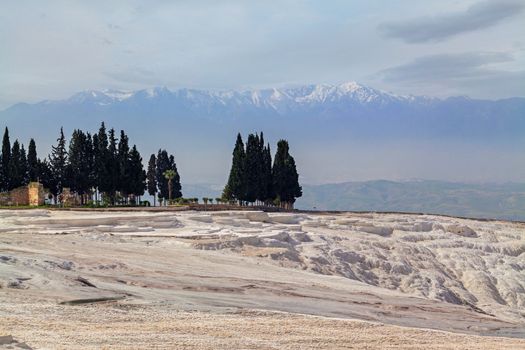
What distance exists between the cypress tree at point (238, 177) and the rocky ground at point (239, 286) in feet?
97.9

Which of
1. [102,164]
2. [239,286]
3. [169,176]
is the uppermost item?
[102,164]

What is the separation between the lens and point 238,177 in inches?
3442

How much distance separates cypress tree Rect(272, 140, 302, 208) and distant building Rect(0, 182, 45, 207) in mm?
33134

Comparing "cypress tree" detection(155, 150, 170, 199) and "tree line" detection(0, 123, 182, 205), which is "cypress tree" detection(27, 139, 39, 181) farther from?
"cypress tree" detection(155, 150, 170, 199)

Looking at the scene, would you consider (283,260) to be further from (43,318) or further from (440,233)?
(440,233)

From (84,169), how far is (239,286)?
2453 inches

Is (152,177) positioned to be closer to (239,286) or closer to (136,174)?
(136,174)

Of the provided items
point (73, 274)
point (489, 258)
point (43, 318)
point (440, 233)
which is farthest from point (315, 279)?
point (440, 233)

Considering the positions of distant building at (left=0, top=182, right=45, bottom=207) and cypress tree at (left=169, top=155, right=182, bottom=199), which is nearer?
distant building at (left=0, top=182, right=45, bottom=207)

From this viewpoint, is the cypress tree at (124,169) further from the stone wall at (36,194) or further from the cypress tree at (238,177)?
the cypress tree at (238,177)

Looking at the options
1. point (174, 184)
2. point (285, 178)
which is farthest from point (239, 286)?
point (174, 184)

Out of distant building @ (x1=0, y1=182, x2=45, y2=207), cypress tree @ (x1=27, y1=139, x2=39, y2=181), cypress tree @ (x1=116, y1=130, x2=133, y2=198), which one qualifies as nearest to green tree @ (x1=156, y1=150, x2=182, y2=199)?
cypress tree @ (x1=116, y1=130, x2=133, y2=198)

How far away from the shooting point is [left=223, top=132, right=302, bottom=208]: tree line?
8738 centimetres

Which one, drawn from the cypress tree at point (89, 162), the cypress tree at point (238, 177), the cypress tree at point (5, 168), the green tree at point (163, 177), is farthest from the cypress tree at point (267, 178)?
the cypress tree at point (5, 168)
